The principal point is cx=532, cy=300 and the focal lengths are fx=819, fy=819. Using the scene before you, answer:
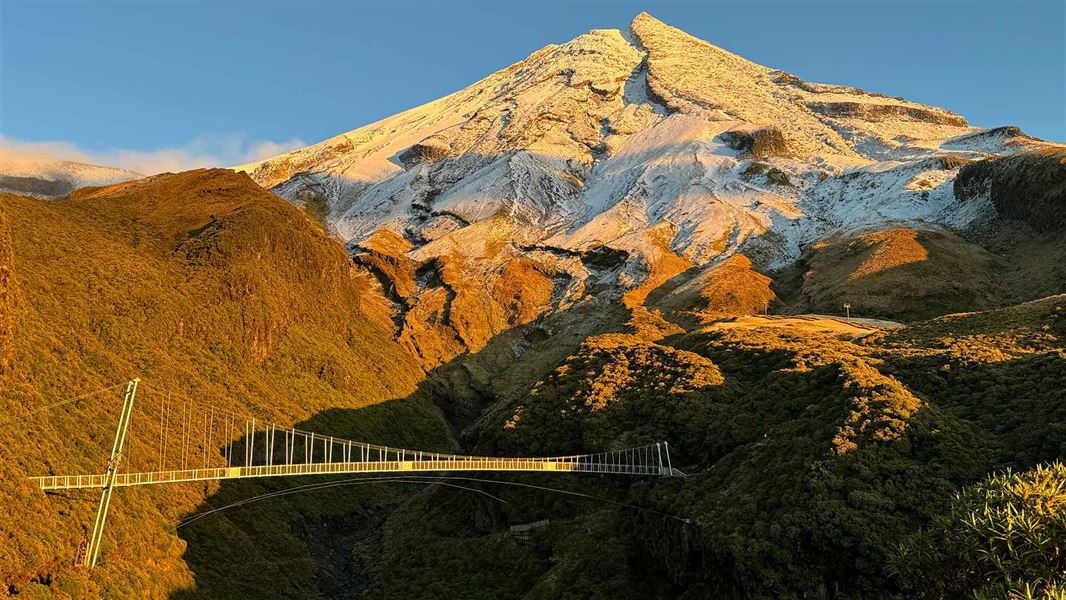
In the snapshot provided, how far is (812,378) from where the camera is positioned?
155ft

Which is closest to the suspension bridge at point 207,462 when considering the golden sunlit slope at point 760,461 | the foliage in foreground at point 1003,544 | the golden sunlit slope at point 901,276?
the golden sunlit slope at point 760,461

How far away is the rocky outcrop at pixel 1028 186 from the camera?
99.5 metres

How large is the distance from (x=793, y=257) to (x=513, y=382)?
5002cm

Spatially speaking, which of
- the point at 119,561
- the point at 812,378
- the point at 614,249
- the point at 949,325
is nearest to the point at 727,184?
the point at 614,249

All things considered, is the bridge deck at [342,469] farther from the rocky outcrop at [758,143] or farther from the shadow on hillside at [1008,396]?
the rocky outcrop at [758,143]

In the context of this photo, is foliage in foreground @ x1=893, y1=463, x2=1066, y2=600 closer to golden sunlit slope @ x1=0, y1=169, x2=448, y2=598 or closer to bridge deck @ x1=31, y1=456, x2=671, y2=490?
bridge deck @ x1=31, y1=456, x2=671, y2=490

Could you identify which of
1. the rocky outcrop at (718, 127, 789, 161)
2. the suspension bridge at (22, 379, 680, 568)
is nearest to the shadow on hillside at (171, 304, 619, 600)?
the suspension bridge at (22, 379, 680, 568)

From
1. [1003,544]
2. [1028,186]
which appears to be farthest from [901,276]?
[1003,544]

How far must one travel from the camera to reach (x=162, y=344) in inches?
3078

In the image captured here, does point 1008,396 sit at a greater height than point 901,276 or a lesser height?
lesser

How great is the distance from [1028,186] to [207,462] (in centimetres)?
10179

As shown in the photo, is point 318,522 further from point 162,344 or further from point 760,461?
point 760,461

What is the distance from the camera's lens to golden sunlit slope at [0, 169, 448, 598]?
45688 millimetres

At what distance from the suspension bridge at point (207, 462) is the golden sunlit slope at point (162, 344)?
159 centimetres
